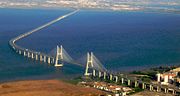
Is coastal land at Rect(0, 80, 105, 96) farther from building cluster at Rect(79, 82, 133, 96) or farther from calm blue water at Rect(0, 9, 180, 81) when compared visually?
calm blue water at Rect(0, 9, 180, 81)

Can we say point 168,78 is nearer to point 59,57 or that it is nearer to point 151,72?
point 151,72

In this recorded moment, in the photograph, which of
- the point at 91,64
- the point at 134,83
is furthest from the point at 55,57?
the point at 134,83

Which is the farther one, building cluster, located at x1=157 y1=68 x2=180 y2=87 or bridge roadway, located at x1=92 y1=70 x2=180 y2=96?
building cluster, located at x1=157 y1=68 x2=180 y2=87

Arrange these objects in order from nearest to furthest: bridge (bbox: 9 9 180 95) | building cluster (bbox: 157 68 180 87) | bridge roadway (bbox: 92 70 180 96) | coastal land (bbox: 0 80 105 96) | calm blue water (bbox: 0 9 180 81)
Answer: coastal land (bbox: 0 80 105 96) < bridge roadway (bbox: 92 70 180 96) < bridge (bbox: 9 9 180 95) < building cluster (bbox: 157 68 180 87) < calm blue water (bbox: 0 9 180 81)

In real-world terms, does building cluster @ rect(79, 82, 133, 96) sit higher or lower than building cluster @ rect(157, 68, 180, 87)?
lower

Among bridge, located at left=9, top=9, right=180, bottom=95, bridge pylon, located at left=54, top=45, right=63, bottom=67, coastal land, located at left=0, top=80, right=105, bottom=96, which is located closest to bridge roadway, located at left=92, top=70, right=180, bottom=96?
bridge, located at left=9, top=9, right=180, bottom=95

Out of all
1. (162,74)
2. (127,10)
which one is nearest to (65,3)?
(127,10)

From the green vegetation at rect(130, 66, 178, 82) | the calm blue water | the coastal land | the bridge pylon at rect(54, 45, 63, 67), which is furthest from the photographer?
the bridge pylon at rect(54, 45, 63, 67)
